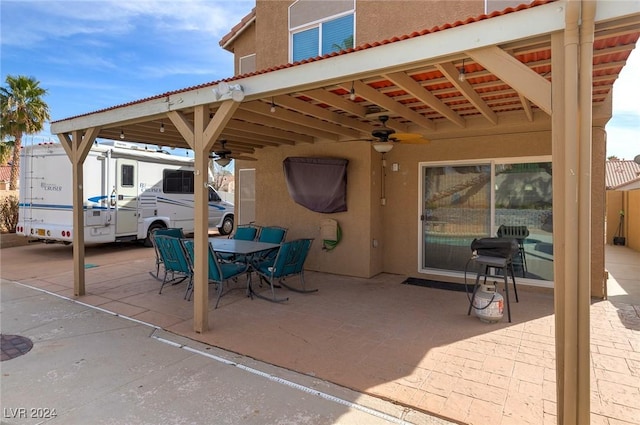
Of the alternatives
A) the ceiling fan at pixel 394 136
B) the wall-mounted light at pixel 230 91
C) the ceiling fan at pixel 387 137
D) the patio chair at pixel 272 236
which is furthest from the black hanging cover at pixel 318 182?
the wall-mounted light at pixel 230 91

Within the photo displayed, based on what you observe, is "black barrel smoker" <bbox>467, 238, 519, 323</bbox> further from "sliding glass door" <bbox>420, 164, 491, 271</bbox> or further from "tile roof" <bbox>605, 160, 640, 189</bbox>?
"tile roof" <bbox>605, 160, 640, 189</bbox>

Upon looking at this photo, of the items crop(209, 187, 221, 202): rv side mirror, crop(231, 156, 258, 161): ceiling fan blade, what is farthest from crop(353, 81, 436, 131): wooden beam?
crop(209, 187, 221, 202): rv side mirror

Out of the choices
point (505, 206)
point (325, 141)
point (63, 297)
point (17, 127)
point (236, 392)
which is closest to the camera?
point (236, 392)

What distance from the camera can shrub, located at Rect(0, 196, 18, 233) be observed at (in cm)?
1113

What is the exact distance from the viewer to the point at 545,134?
568 centimetres

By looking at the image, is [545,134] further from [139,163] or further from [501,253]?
[139,163]

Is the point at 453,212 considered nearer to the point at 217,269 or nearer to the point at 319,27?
the point at 217,269

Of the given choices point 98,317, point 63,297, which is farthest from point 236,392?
point 63,297

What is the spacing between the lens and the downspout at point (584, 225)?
7.04ft

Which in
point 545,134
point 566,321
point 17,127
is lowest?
point 566,321

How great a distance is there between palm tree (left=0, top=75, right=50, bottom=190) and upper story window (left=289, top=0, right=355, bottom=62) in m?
13.6

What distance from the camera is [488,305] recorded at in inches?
170

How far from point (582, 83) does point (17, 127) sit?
19.4 meters

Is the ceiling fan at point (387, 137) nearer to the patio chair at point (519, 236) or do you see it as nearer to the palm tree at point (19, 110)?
the patio chair at point (519, 236)
